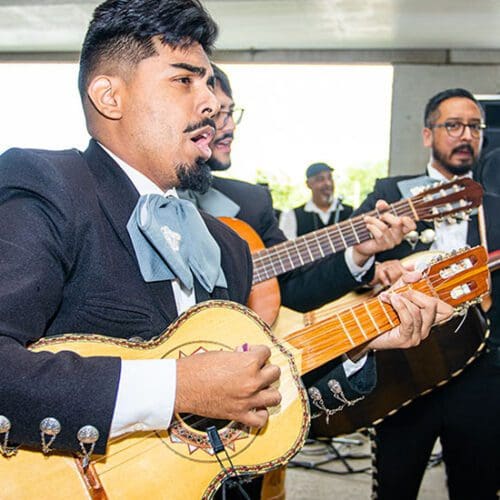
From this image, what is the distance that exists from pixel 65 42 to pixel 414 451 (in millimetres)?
7869

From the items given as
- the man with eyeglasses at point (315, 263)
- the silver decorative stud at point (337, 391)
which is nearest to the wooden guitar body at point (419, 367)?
the man with eyeglasses at point (315, 263)

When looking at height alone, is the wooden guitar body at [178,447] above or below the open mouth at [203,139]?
below

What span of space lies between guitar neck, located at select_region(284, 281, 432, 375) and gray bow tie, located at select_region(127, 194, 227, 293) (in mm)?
250

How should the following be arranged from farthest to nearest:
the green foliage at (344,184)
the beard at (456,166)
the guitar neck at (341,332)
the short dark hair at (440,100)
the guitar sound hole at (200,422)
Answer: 1. the green foliage at (344,184)
2. the short dark hair at (440,100)
3. the beard at (456,166)
4. the guitar neck at (341,332)
5. the guitar sound hole at (200,422)

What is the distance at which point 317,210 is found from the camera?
7.69 meters

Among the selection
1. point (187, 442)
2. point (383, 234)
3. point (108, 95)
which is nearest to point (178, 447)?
point (187, 442)

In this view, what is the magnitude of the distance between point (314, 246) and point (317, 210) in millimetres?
4716

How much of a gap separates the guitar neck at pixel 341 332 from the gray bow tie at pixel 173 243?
0.25 metres

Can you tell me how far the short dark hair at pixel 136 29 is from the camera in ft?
5.48

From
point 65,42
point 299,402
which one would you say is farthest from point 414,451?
point 65,42

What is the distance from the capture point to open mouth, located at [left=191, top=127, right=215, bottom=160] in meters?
1.73

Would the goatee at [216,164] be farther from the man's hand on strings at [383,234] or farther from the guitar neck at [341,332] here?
the guitar neck at [341,332]

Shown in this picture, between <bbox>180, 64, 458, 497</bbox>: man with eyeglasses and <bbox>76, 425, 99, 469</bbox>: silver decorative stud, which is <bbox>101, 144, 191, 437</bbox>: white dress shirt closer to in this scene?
<bbox>76, 425, 99, 469</bbox>: silver decorative stud

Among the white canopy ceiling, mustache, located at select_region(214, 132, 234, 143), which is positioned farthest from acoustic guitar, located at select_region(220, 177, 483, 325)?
the white canopy ceiling
